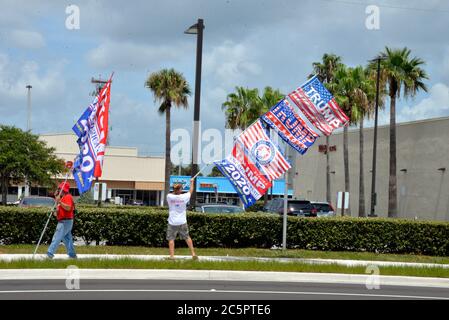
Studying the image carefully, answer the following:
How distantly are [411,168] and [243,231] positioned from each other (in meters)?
26.8

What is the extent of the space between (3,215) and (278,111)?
26.1 ft

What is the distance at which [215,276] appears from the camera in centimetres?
1495

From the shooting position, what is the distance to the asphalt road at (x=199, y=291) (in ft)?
38.7

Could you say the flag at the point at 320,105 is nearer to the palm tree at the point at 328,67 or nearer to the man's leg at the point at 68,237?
the man's leg at the point at 68,237

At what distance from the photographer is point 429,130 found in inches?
1695

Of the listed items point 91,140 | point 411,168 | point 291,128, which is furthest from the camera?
point 411,168

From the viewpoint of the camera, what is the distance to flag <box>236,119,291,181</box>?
18.9 meters

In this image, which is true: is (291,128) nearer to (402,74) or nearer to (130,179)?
(402,74)

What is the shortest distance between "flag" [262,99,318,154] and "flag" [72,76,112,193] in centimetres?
425

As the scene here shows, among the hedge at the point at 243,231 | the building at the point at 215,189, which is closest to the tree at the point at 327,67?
the building at the point at 215,189

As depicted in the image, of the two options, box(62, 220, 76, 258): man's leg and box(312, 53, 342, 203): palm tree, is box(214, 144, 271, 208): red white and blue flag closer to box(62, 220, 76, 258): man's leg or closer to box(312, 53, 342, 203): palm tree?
box(62, 220, 76, 258): man's leg

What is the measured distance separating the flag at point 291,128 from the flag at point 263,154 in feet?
1.80

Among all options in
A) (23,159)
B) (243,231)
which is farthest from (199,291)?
(23,159)
